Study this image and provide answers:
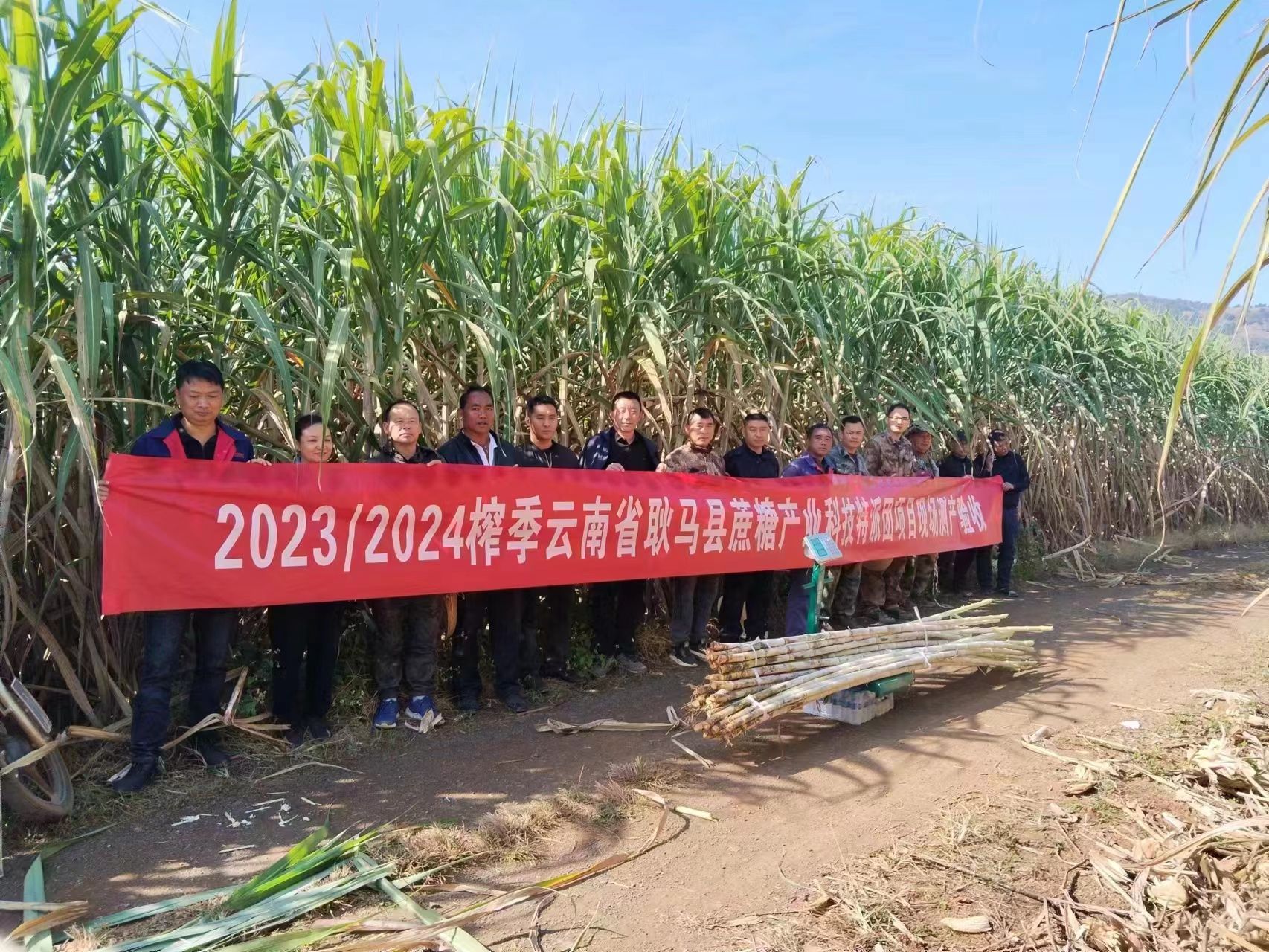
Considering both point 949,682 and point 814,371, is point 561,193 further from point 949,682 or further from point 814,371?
point 949,682

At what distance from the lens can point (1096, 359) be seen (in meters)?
8.32

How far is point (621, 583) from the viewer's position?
4.44m

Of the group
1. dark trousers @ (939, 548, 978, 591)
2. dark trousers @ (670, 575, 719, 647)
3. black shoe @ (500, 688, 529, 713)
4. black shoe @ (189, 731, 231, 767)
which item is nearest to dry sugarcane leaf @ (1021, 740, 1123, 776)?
dark trousers @ (670, 575, 719, 647)

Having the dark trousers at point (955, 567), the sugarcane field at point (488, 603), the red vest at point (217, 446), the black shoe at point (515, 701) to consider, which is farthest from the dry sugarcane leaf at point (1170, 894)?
the dark trousers at point (955, 567)

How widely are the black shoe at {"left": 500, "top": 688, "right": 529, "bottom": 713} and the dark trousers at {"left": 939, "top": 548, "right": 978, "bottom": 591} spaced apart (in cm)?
429

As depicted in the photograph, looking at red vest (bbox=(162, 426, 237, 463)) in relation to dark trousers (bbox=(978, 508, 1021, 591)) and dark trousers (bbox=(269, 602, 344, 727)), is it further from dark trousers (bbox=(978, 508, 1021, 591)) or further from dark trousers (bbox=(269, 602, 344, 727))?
dark trousers (bbox=(978, 508, 1021, 591))

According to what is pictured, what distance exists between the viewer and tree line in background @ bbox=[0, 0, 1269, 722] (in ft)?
8.41

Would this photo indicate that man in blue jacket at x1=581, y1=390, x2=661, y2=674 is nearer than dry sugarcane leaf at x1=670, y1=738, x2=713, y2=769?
No

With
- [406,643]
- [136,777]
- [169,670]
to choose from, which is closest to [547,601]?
[406,643]

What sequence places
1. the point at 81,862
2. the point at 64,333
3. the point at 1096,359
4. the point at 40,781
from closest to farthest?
the point at 81,862
the point at 40,781
the point at 64,333
the point at 1096,359

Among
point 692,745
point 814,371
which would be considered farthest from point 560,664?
point 814,371

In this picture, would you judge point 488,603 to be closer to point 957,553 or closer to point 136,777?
point 136,777

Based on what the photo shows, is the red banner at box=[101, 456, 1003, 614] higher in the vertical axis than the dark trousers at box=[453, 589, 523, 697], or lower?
higher

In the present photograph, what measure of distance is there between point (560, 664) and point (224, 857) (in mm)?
1986
